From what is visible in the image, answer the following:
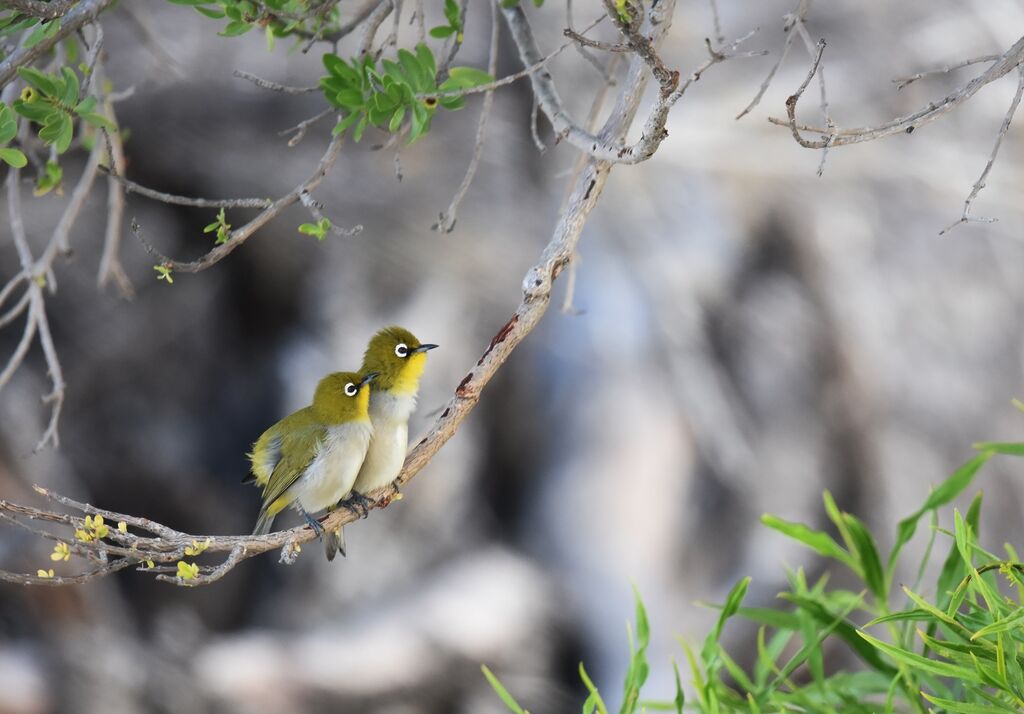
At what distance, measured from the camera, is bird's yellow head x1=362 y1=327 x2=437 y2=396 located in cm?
142

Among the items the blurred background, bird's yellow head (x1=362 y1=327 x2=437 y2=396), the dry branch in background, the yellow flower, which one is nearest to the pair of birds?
bird's yellow head (x1=362 y1=327 x2=437 y2=396)

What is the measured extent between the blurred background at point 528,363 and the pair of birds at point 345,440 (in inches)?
51.8

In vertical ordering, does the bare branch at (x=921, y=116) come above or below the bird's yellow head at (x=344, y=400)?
above

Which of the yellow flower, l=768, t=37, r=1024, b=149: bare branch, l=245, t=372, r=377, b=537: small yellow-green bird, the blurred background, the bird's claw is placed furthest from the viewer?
the blurred background

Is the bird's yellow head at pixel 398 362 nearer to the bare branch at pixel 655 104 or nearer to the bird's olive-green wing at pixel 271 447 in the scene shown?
the bird's olive-green wing at pixel 271 447

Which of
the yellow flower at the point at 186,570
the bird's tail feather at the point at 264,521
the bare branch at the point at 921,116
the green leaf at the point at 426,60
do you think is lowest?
the bird's tail feather at the point at 264,521

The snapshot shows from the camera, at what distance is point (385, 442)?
52.4 inches

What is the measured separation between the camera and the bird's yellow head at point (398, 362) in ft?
4.66

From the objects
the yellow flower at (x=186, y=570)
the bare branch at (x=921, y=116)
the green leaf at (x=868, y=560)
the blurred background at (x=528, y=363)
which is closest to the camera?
Answer: the yellow flower at (x=186, y=570)

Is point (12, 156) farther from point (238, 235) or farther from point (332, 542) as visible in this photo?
point (332, 542)

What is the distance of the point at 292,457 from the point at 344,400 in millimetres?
96

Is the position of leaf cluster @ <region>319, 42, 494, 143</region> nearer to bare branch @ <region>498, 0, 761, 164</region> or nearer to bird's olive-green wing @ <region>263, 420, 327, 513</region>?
bare branch @ <region>498, 0, 761, 164</region>

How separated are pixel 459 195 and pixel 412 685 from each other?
1817 millimetres

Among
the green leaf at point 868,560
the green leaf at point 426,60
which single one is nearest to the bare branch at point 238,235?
the green leaf at point 426,60
